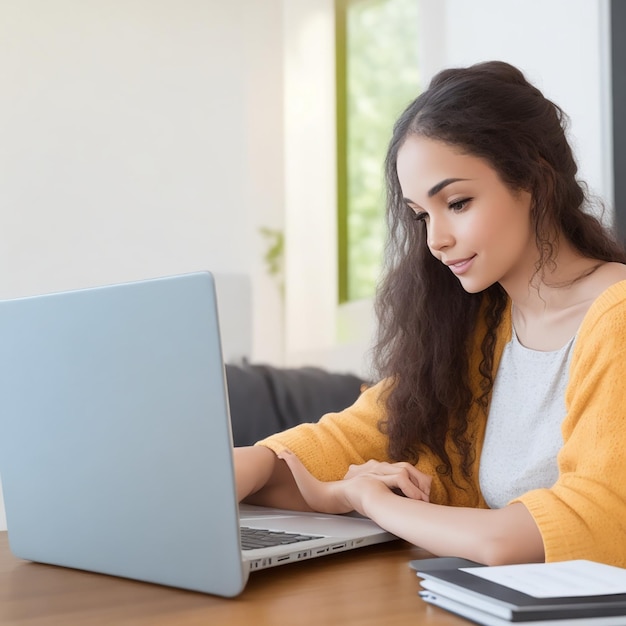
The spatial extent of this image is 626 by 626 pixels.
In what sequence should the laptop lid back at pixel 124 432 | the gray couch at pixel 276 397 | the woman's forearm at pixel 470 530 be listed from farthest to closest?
the gray couch at pixel 276 397, the woman's forearm at pixel 470 530, the laptop lid back at pixel 124 432

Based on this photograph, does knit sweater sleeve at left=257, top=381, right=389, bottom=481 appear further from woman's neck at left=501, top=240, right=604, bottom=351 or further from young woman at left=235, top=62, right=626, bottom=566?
woman's neck at left=501, top=240, right=604, bottom=351

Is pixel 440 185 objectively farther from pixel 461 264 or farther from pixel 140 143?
pixel 140 143

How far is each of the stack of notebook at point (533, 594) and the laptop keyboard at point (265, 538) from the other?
0.65ft

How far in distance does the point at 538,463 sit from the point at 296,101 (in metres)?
3.02

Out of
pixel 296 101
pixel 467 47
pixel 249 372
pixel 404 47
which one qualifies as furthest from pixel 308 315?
A: pixel 249 372

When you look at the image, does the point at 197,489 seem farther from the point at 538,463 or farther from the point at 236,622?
the point at 538,463

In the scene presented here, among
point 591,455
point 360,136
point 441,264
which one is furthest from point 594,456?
point 360,136

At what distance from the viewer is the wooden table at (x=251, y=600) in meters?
0.74

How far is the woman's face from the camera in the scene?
1184mm

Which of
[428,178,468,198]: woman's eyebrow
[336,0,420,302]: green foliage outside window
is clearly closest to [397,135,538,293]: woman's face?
[428,178,468,198]: woman's eyebrow

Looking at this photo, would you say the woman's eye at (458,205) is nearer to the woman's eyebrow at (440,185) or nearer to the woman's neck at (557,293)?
the woman's eyebrow at (440,185)

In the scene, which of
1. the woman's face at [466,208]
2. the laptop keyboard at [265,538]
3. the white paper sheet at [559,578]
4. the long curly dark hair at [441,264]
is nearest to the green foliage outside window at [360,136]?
the long curly dark hair at [441,264]

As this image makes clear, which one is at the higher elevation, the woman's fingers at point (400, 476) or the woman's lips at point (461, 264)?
the woman's lips at point (461, 264)

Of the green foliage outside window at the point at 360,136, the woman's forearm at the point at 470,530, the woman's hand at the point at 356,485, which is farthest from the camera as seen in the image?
the green foliage outside window at the point at 360,136
